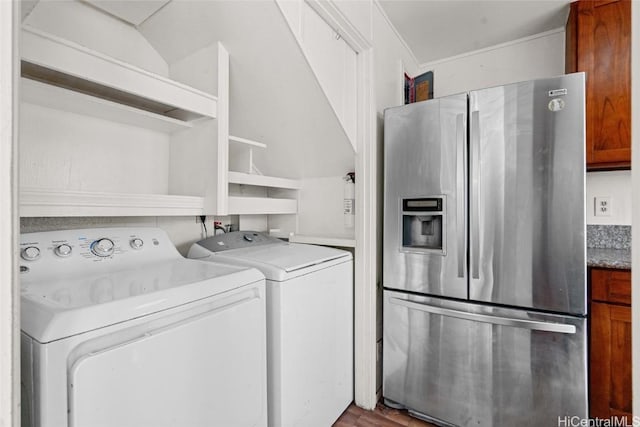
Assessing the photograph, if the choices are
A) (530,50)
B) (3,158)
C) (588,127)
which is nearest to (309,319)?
(3,158)

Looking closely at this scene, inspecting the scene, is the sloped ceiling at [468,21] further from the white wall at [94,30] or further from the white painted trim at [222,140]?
the white wall at [94,30]

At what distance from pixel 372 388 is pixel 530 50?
106 inches

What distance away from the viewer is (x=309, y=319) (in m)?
1.49

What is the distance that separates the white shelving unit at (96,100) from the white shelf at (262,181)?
0.67ft

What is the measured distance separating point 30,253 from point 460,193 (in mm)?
1863

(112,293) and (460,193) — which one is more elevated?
(460,193)

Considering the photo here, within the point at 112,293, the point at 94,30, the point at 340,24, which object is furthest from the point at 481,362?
the point at 94,30

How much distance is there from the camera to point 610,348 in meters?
1.55

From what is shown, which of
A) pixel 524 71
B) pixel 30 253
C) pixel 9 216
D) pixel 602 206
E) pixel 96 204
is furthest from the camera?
A: pixel 524 71

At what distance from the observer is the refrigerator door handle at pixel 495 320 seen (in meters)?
1.43

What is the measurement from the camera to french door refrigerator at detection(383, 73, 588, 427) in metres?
1.43

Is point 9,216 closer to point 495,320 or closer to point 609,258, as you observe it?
point 495,320

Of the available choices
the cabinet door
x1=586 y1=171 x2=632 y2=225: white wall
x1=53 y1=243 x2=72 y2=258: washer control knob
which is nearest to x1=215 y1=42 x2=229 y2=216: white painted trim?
x1=53 y1=243 x2=72 y2=258: washer control knob

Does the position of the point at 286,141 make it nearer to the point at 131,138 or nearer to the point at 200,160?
the point at 200,160
